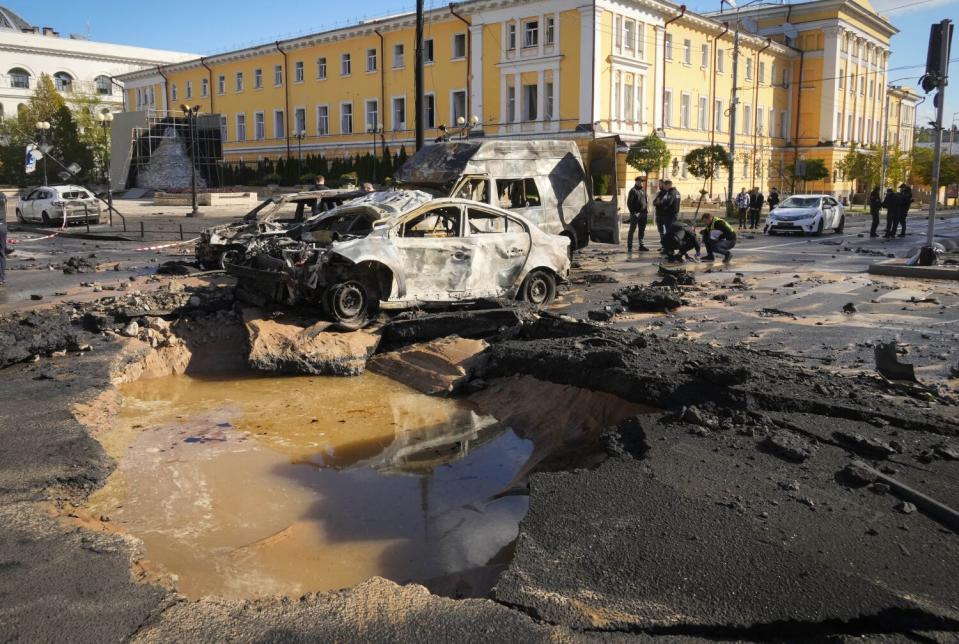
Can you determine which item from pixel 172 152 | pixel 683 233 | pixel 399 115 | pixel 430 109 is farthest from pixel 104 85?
pixel 683 233

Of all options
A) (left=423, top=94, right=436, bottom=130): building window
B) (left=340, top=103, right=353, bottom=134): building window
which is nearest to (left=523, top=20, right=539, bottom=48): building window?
(left=423, top=94, right=436, bottom=130): building window

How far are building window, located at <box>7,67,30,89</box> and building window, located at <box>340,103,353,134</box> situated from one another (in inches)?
1575

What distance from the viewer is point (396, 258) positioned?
376 inches

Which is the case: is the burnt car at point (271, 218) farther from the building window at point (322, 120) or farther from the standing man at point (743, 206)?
the building window at point (322, 120)

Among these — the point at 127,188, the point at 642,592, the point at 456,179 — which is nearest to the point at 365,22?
the point at 127,188

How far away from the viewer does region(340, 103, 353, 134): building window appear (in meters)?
56.7

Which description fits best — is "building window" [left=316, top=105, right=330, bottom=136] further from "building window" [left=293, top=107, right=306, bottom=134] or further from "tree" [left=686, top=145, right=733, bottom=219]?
"tree" [left=686, top=145, right=733, bottom=219]

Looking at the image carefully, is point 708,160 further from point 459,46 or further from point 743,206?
point 459,46

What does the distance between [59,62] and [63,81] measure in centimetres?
192

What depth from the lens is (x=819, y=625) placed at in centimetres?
324

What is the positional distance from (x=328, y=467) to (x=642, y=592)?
3344 millimetres

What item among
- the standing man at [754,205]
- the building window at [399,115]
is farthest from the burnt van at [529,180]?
the building window at [399,115]

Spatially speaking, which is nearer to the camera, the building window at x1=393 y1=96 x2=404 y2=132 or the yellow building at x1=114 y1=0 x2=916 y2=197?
the yellow building at x1=114 y1=0 x2=916 y2=197

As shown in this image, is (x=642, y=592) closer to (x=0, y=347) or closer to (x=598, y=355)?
(x=598, y=355)
